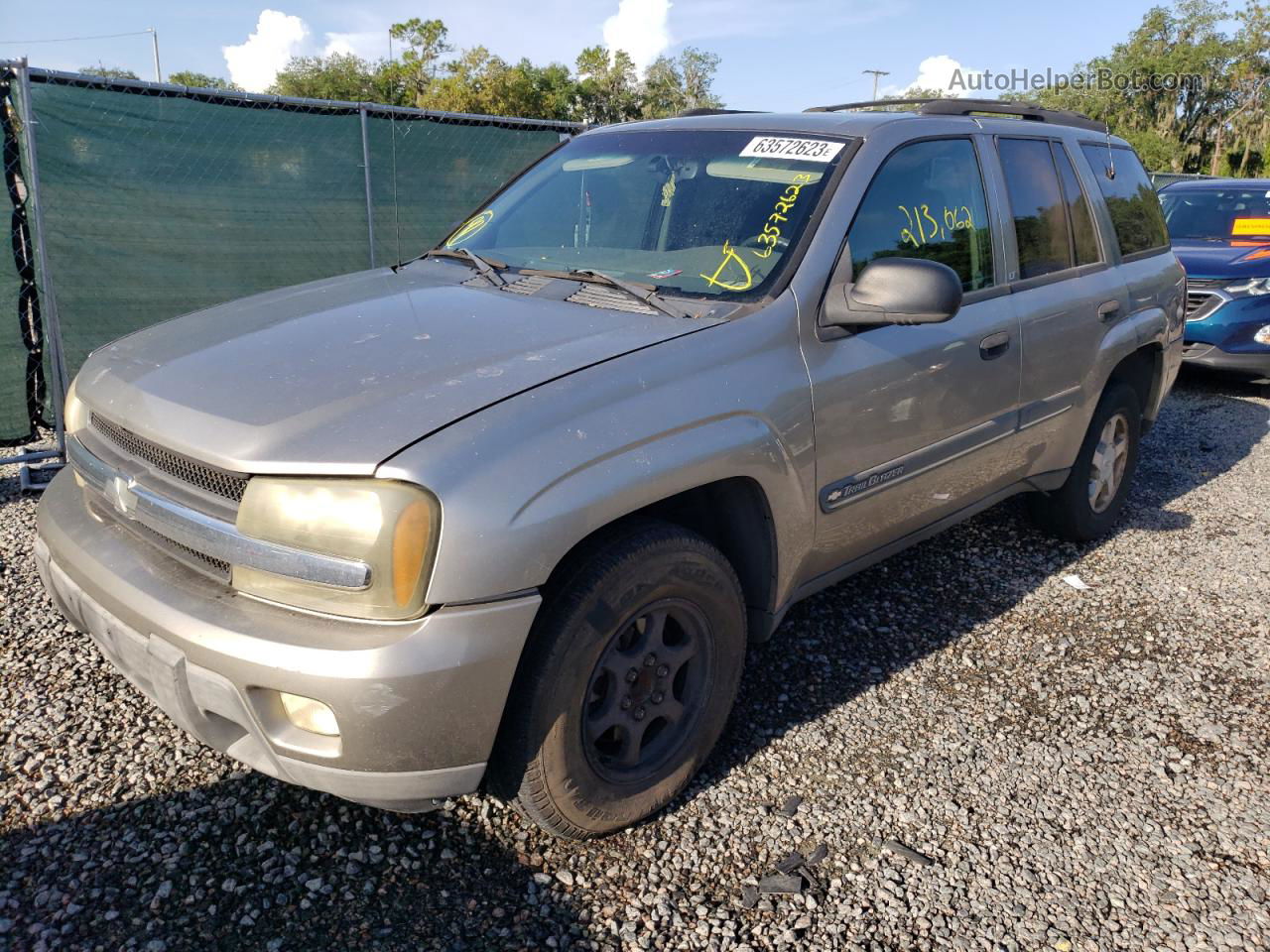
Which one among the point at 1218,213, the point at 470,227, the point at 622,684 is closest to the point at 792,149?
the point at 470,227

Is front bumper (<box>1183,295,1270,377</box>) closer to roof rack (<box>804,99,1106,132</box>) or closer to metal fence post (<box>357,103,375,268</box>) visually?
roof rack (<box>804,99,1106,132</box>)

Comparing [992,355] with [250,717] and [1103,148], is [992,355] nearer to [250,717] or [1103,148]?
[1103,148]

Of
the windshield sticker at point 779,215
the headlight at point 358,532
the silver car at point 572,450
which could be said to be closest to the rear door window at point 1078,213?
the silver car at point 572,450

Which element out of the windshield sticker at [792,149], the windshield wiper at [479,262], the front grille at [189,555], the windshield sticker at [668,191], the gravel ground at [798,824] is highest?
the windshield sticker at [792,149]

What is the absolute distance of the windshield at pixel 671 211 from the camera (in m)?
2.93

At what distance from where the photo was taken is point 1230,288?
8070mm

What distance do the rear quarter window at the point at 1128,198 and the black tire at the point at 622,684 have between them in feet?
9.86

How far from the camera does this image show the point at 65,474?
289cm

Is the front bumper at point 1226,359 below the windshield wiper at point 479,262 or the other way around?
below

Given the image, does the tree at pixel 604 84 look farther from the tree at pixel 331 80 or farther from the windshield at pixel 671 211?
the windshield at pixel 671 211

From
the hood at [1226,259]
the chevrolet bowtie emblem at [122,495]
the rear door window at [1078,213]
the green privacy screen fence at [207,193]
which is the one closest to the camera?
the chevrolet bowtie emblem at [122,495]

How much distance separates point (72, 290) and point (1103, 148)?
5445mm

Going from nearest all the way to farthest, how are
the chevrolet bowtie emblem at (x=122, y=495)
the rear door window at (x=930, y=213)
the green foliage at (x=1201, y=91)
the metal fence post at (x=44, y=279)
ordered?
the chevrolet bowtie emblem at (x=122, y=495)
the rear door window at (x=930, y=213)
the metal fence post at (x=44, y=279)
the green foliage at (x=1201, y=91)

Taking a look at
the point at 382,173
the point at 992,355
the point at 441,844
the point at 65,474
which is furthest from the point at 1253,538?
the point at 382,173
